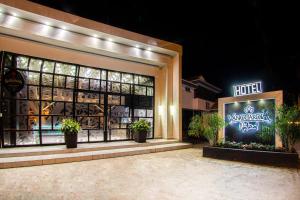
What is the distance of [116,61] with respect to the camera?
36.1ft

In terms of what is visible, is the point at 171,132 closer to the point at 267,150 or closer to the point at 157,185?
the point at 267,150

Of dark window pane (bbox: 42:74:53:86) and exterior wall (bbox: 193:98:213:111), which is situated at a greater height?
dark window pane (bbox: 42:74:53:86)

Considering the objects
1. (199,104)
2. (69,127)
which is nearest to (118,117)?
(69,127)

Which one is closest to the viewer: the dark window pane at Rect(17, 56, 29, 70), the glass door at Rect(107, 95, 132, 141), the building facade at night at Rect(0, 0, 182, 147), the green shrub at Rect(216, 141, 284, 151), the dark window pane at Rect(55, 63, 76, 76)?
the green shrub at Rect(216, 141, 284, 151)

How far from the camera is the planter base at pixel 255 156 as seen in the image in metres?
6.57

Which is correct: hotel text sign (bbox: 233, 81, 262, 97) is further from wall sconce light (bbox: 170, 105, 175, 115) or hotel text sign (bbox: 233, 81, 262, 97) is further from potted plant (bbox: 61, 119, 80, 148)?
potted plant (bbox: 61, 119, 80, 148)

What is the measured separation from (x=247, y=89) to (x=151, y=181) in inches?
289

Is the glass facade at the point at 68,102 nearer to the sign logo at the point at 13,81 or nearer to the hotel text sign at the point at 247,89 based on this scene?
the sign logo at the point at 13,81

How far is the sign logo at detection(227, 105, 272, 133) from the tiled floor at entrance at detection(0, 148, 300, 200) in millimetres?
3130

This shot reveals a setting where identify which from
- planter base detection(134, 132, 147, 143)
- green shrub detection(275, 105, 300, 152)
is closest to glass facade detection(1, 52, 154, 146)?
planter base detection(134, 132, 147, 143)

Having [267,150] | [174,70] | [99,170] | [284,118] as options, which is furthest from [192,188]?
[174,70]

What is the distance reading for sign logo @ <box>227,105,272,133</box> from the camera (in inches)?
365

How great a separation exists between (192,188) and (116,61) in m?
7.94

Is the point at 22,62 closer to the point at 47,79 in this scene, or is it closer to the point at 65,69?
the point at 47,79
